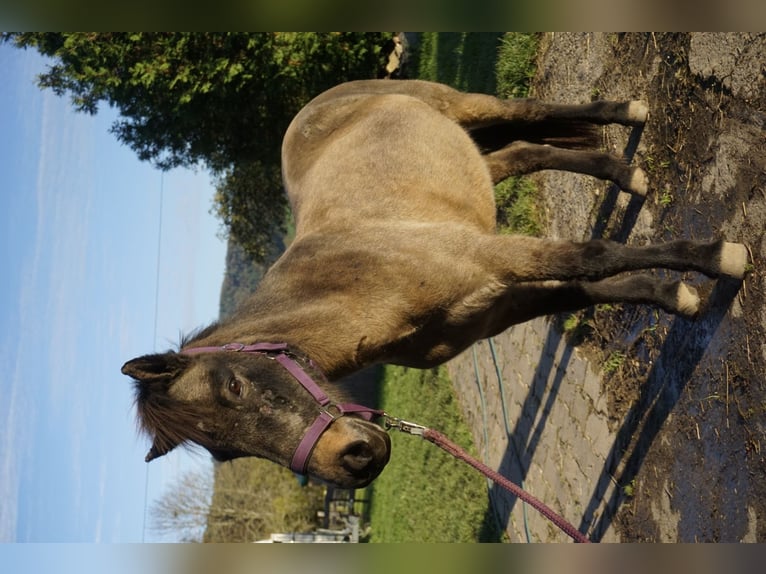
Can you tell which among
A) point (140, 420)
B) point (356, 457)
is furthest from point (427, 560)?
point (140, 420)

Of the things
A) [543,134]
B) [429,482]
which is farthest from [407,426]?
[429,482]

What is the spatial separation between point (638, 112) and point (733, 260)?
5.91 feet

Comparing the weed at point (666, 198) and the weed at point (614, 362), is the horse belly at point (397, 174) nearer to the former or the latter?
the weed at point (666, 198)

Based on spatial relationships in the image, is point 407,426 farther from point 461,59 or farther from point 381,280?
point 461,59

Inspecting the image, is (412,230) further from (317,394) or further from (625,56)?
(625,56)

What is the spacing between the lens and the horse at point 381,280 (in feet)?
10.2

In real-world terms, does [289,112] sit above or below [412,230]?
above

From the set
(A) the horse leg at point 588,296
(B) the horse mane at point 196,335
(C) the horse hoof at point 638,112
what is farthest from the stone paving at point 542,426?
(B) the horse mane at point 196,335

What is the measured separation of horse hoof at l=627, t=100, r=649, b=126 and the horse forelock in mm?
3624

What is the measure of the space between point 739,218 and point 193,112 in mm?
10213

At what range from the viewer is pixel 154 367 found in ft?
10.6

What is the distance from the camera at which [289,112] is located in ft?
42.5

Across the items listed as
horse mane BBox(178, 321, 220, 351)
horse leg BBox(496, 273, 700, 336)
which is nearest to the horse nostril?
horse mane BBox(178, 321, 220, 351)

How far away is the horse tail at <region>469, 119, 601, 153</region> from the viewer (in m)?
5.43
